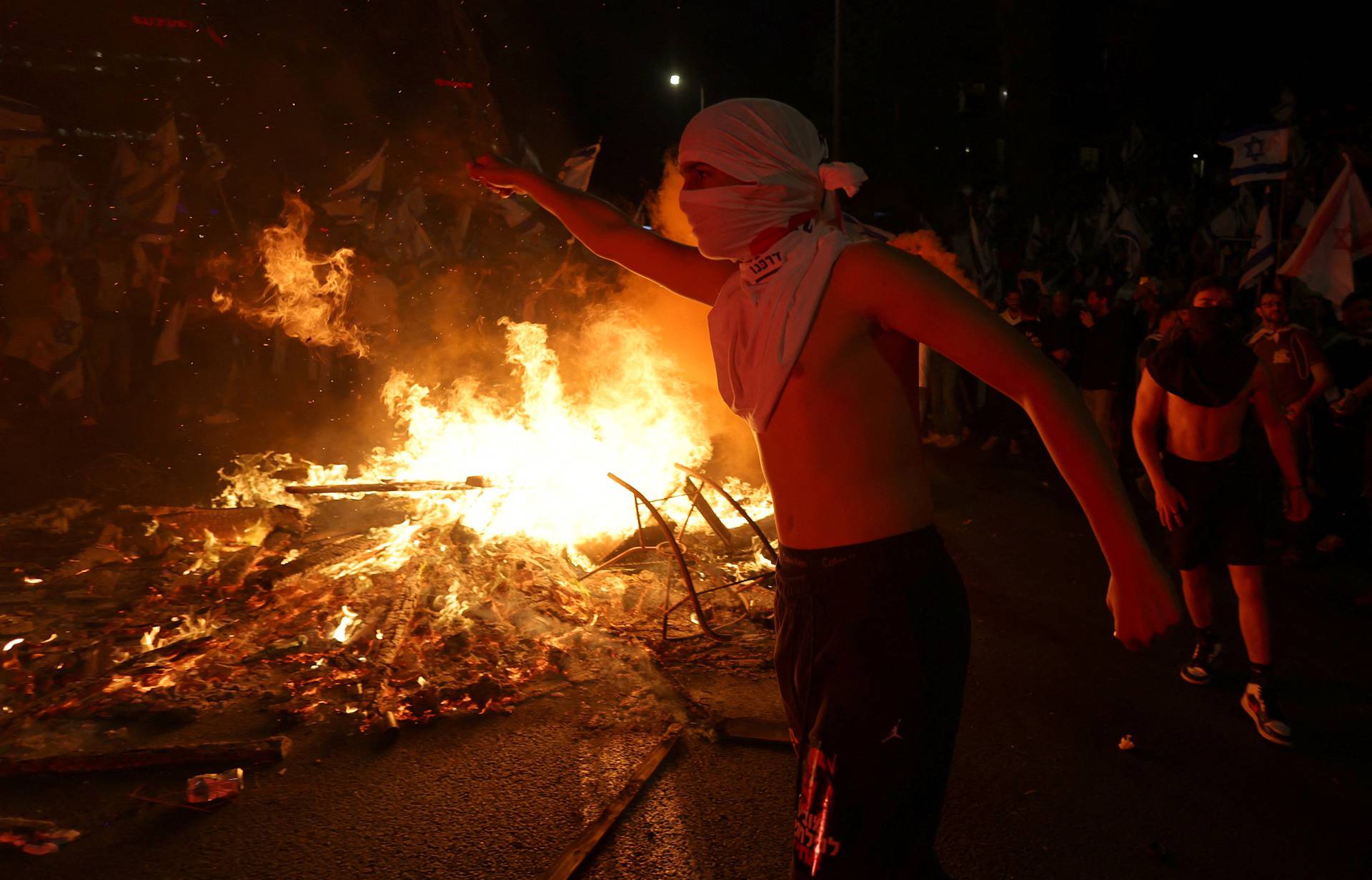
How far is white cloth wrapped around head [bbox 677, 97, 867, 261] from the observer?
184cm

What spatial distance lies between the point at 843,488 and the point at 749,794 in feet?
7.65

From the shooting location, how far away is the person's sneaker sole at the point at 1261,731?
4.04m

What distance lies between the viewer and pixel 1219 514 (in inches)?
173

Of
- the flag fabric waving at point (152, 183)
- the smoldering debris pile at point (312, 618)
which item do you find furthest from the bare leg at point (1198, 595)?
the flag fabric waving at point (152, 183)

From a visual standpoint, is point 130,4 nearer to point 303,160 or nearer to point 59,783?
point 303,160

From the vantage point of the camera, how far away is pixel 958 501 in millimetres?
8883

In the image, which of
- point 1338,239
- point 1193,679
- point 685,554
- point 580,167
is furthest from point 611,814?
point 580,167

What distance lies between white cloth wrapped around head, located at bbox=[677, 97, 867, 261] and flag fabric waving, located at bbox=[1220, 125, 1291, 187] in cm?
983

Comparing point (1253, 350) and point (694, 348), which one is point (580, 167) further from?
point (1253, 350)

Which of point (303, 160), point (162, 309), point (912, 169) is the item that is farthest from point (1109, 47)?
point (162, 309)

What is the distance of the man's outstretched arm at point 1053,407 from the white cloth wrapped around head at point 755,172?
11.9 inches

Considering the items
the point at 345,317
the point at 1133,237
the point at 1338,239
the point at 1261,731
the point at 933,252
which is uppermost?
the point at 1133,237

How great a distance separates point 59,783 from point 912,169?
1320 inches

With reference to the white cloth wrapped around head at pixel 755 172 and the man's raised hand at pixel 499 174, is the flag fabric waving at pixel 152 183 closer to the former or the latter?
the man's raised hand at pixel 499 174
